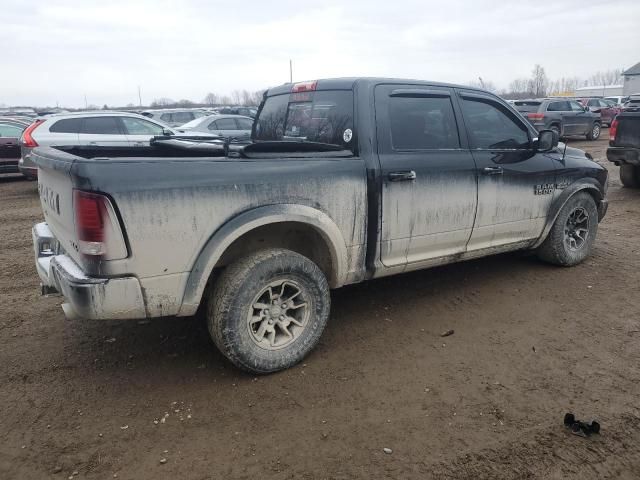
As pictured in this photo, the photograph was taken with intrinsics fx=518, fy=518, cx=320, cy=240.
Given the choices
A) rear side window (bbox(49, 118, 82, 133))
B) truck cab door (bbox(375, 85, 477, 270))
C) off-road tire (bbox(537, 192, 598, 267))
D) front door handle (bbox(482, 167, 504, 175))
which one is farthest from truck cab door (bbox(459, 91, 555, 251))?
rear side window (bbox(49, 118, 82, 133))

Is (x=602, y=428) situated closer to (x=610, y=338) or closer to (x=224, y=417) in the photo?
(x=610, y=338)

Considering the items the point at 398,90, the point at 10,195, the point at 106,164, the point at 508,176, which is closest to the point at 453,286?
the point at 508,176

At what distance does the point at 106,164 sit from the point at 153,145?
1273 millimetres

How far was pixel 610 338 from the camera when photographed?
12.5 ft

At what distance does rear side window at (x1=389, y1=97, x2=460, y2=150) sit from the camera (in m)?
3.86

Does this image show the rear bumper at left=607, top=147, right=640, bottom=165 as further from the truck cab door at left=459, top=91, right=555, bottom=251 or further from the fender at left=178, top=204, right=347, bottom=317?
the fender at left=178, top=204, right=347, bottom=317

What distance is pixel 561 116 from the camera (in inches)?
746

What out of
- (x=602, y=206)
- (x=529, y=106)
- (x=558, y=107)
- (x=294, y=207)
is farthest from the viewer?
(x=529, y=106)

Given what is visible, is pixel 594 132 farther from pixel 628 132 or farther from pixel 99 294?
pixel 99 294

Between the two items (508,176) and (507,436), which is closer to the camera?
(507,436)

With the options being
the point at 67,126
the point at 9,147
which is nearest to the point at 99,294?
the point at 67,126

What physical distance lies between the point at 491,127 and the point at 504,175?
0.45 m

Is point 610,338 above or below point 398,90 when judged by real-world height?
below

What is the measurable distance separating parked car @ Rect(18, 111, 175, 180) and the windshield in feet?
19.9
